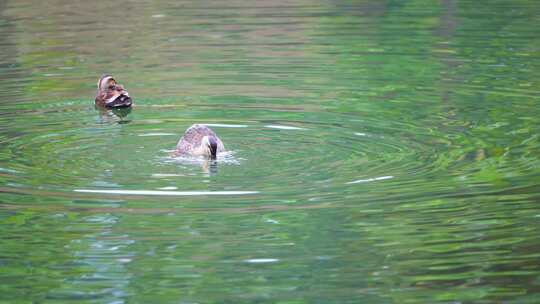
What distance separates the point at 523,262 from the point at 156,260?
2826mm

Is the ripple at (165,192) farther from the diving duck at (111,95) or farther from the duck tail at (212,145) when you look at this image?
the diving duck at (111,95)

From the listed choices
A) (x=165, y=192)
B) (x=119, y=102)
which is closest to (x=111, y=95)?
(x=119, y=102)

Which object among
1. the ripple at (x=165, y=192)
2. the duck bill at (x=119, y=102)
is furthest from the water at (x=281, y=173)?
the duck bill at (x=119, y=102)

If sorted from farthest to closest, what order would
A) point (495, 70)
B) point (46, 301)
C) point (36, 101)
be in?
1. point (495, 70)
2. point (36, 101)
3. point (46, 301)

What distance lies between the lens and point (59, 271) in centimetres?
905

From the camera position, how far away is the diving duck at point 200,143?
477 inches

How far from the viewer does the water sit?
8805mm

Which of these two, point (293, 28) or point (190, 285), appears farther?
point (293, 28)

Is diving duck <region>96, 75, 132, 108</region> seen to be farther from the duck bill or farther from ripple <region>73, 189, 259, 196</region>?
ripple <region>73, 189, 259, 196</region>

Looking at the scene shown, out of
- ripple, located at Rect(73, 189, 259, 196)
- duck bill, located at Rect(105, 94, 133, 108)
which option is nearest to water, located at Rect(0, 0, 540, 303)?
ripple, located at Rect(73, 189, 259, 196)

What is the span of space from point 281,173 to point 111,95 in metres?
5.37

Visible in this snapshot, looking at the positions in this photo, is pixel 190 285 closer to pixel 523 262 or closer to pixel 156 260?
pixel 156 260

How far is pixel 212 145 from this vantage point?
12.0 metres

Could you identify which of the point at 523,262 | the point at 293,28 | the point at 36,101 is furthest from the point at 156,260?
the point at 293,28
